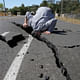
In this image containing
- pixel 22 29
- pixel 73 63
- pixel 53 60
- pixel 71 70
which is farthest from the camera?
pixel 22 29

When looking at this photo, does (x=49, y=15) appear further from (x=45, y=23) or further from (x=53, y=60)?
(x=53, y=60)

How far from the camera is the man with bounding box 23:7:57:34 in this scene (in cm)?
705

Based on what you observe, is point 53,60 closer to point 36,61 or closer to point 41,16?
point 36,61

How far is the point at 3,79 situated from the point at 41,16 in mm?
4691

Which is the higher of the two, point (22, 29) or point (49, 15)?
point (49, 15)

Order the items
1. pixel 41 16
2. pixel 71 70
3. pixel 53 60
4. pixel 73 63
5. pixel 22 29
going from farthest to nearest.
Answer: pixel 22 29 → pixel 41 16 → pixel 53 60 → pixel 73 63 → pixel 71 70

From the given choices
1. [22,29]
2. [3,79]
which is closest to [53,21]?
[22,29]

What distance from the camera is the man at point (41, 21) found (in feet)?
23.1

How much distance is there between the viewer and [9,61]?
12.2 feet

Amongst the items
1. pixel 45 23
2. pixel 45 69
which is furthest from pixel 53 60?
pixel 45 23

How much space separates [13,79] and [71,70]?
0.78 m

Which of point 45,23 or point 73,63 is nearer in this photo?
point 73,63

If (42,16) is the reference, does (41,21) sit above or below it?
below

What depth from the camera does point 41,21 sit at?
23.2 feet
